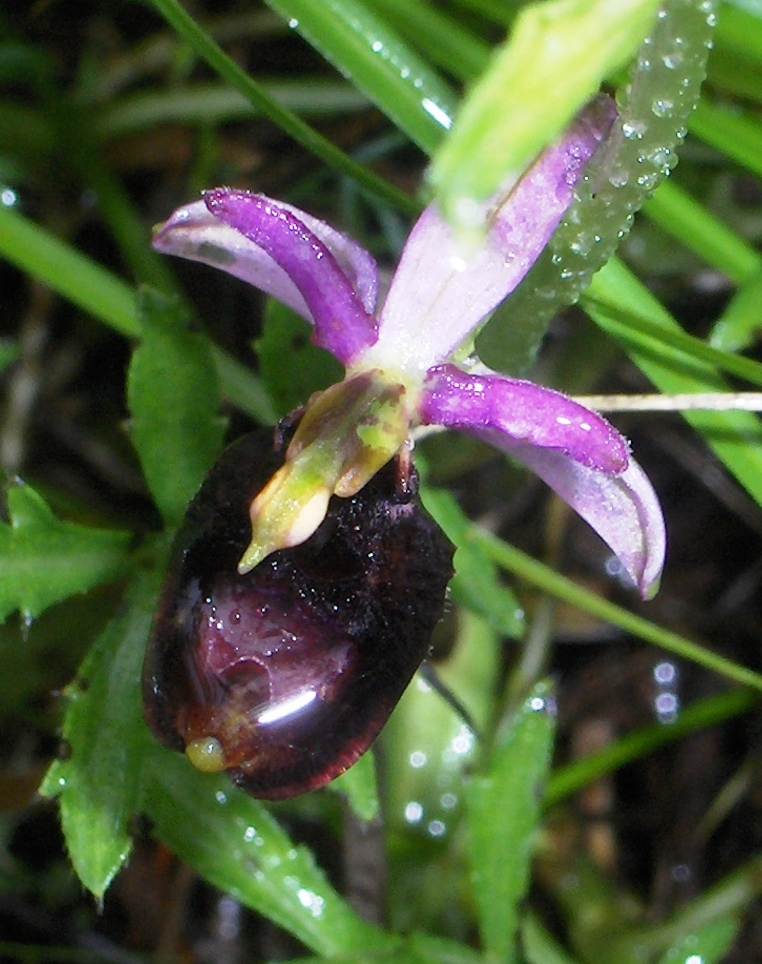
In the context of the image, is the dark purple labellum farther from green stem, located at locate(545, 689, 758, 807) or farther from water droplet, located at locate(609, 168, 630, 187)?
green stem, located at locate(545, 689, 758, 807)

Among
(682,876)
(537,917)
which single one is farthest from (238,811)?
(682,876)

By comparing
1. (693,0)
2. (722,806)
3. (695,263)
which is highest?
(693,0)

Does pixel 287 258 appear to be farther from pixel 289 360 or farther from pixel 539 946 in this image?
pixel 539 946

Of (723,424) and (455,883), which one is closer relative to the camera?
(723,424)

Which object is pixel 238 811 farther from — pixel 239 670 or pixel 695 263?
pixel 695 263

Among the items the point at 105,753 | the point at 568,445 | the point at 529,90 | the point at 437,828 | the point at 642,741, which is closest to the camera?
the point at 529,90

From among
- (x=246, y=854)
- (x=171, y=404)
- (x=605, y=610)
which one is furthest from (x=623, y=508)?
(x=246, y=854)

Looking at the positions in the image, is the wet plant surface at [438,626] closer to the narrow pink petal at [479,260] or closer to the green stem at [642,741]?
the green stem at [642,741]
